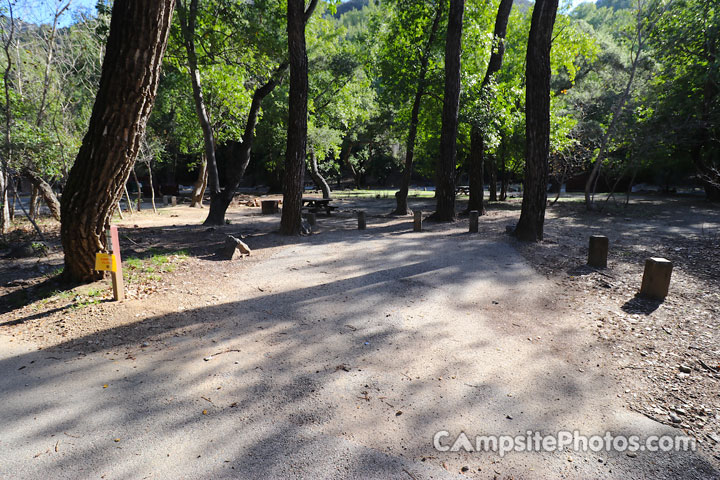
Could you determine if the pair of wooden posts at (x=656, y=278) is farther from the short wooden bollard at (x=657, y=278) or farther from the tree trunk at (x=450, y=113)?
the tree trunk at (x=450, y=113)

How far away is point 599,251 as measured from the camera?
6.16 metres

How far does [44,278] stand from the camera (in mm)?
5652

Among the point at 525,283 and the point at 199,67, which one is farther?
the point at 199,67

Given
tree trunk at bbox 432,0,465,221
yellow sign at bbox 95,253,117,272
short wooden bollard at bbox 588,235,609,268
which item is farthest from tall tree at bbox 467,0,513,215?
yellow sign at bbox 95,253,117,272

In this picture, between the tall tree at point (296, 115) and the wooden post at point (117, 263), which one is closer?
the wooden post at point (117, 263)

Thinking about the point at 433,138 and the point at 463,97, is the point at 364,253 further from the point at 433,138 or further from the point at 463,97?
the point at 433,138

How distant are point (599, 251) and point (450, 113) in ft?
21.4

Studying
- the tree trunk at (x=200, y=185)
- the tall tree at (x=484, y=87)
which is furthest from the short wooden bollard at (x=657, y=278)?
the tree trunk at (x=200, y=185)

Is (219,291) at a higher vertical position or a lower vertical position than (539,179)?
lower

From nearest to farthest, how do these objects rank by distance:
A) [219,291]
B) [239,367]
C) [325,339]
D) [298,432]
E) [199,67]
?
[298,432] < [239,367] < [325,339] < [219,291] < [199,67]

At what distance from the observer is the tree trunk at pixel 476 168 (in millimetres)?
12984

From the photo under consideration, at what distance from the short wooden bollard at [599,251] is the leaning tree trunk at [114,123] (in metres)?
6.71

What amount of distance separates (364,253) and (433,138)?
44.2ft

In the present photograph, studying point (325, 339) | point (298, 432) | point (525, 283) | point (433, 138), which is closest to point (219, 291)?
point (325, 339)
